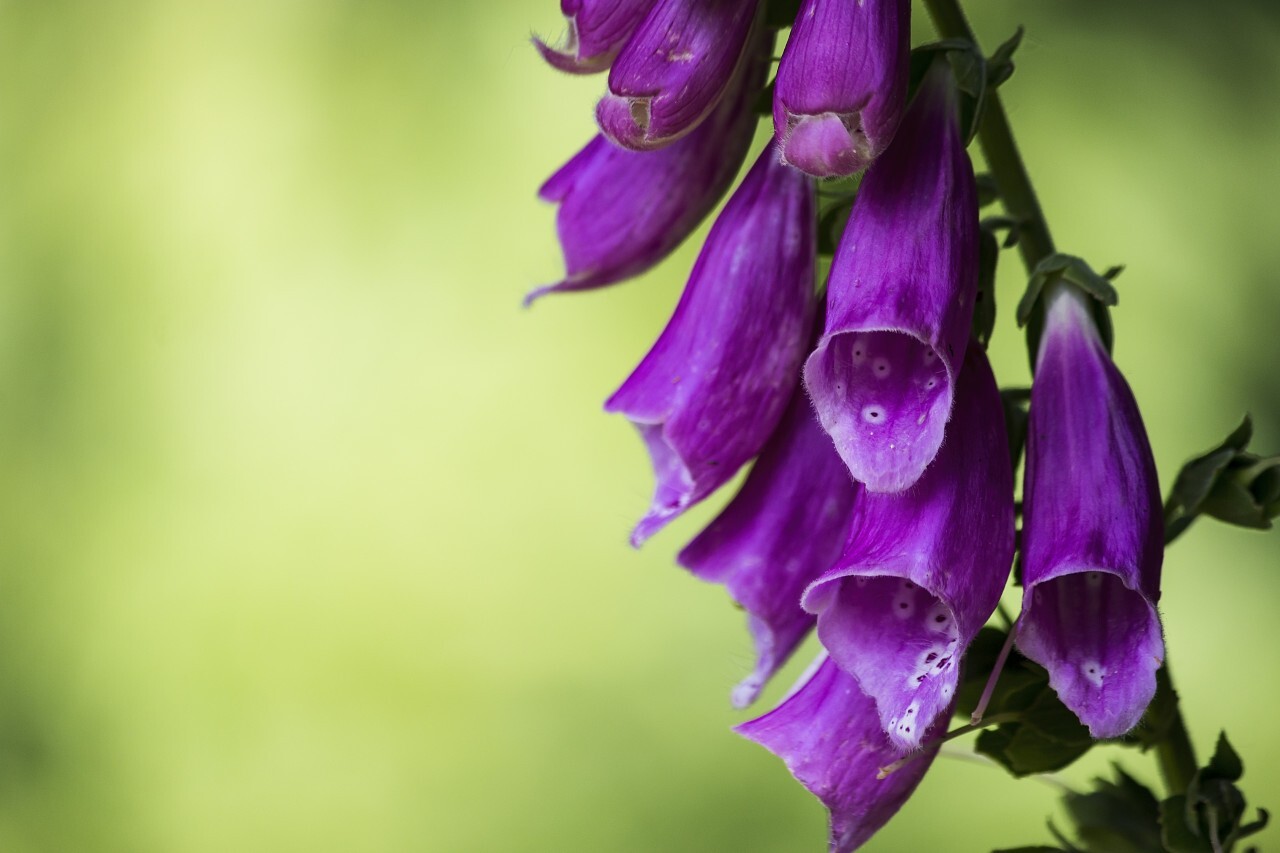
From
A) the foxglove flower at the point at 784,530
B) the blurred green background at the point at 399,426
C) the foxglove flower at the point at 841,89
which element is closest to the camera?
the foxglove flower at the point at 841,89

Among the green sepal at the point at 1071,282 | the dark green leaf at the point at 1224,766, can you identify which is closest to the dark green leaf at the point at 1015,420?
the green sepal at the point at 1071,282

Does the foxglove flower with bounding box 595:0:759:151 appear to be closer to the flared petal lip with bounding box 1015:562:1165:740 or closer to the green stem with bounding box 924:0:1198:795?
the green stem with bounding box 924:0:1198:795

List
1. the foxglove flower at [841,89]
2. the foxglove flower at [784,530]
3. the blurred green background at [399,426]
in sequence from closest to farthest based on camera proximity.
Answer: the foxglove flower at [841,89]
the foxglove flower at [784,530]
the blurred green background at [399,426]

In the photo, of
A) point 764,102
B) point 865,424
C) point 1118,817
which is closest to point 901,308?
point 865,424

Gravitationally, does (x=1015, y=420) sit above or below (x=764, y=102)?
below

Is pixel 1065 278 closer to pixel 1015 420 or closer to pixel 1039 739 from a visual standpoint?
pixel 1015 420

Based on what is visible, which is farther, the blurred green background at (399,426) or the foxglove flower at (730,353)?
the blurred green background at (399,426)

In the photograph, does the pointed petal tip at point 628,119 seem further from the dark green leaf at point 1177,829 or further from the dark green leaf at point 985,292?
the dark green leaf at point 1177,829
